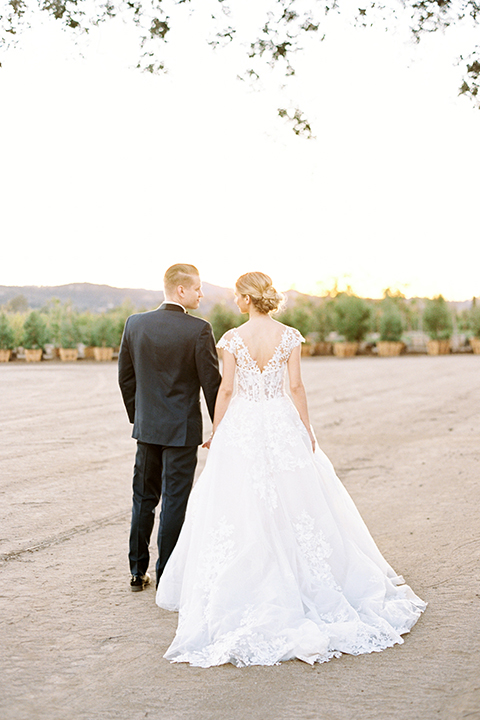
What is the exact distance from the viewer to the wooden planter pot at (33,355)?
1116 inches

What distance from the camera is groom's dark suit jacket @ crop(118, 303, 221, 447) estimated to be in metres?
3.96

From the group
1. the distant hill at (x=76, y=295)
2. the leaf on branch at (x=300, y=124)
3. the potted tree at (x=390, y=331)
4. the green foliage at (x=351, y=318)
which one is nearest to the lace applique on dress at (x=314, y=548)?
the leaf on branch at (x=300, y=124)

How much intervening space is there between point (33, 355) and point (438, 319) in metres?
21.2

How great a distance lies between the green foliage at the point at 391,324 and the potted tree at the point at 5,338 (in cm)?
1860

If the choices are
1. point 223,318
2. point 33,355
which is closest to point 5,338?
point 33,355

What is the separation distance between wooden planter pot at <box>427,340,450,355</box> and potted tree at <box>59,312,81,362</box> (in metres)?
18.3

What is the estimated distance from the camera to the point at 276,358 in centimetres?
385

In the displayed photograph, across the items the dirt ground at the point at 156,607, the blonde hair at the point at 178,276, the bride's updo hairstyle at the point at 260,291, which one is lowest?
the dirt ground at the point at 156,607

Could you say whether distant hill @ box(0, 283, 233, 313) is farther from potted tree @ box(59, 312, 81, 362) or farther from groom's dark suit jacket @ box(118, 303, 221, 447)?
groom's dark suit jacket @ box(118, 303, 221, 447)

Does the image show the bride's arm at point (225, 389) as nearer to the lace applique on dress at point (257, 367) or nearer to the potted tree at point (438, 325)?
the lace applique on dress at point (257, 367)

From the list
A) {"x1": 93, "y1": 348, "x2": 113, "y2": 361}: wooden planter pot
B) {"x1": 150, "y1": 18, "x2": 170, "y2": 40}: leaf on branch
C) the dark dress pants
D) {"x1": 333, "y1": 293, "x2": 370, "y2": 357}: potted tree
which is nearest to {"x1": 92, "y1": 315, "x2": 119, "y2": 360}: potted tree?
{"x1": 93, "y1": 348, "x2": 113, "y2": 361}: wooden planter pot

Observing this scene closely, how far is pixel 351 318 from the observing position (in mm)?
36625

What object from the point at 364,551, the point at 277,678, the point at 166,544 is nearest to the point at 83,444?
the point at 166,544

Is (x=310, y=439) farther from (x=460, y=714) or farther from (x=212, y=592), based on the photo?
(x=460, y=714)
